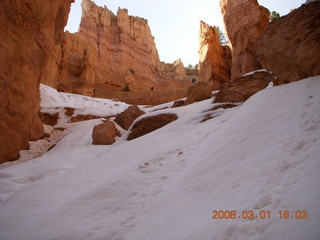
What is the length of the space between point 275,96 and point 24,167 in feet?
22.2

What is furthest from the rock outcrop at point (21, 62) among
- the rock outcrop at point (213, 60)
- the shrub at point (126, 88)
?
the shrub at point (126, 88)

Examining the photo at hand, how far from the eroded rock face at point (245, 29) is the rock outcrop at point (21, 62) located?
63.1 ft

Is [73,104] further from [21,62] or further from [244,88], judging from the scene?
[244,88]

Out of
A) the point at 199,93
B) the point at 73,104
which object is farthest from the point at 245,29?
the point at 73,104

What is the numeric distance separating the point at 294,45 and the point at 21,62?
29.2 ft

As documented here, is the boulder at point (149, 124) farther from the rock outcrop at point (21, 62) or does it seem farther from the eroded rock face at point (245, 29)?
the eroded rock face at point (245, 29)

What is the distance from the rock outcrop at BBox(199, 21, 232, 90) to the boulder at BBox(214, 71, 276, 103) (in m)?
18.4

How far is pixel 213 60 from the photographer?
94.3ft

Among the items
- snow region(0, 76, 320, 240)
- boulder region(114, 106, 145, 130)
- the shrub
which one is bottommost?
snow region(0, 76, 320, 240)

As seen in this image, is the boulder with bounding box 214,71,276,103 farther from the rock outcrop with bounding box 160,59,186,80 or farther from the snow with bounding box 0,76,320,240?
the rock outcrop with bounding box 160,59,186,80

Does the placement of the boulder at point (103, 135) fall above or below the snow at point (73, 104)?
below
